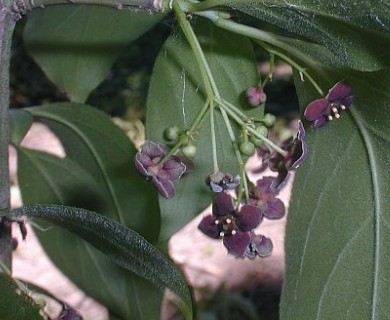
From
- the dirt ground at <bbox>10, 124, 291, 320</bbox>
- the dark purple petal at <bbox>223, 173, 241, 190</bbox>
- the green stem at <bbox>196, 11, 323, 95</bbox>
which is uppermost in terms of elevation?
the green stem at <bbox>196, 11, 323, 95</bbox>

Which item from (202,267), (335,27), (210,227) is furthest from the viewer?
(202,267)

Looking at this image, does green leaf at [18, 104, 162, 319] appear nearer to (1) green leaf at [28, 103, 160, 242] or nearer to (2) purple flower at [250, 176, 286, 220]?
(1) green leaf at [28, 103, 160, 242]

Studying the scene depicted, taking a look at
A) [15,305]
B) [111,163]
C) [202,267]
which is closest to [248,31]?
[15,305]

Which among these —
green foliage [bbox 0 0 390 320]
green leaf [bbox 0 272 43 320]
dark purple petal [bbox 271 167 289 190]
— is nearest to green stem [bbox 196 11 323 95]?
green foliage [bbox 0 0 390 320]

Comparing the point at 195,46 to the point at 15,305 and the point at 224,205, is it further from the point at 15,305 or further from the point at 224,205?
the point at 15,305

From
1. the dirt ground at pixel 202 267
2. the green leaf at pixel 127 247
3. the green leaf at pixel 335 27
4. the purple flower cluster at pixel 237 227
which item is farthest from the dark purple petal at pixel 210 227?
the dirt ground at pixel 202 267

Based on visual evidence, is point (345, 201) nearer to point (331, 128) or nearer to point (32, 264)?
point (331, 128)

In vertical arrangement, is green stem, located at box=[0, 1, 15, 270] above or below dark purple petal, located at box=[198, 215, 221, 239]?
above
